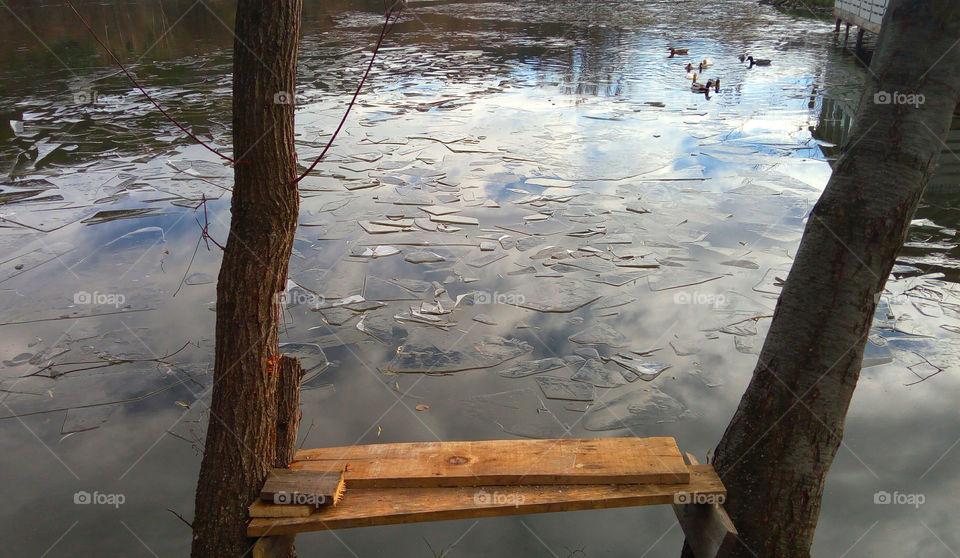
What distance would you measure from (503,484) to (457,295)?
3.44 meters

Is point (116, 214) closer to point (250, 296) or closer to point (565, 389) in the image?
point (565, 389)

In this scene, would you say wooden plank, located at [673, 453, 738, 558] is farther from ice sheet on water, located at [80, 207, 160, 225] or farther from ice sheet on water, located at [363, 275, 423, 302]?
Result: ice sheet on water, located at [80, 207, 160, 225]

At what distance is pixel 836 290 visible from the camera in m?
3.21

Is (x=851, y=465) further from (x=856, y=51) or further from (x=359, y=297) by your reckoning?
(x=856, y=51)

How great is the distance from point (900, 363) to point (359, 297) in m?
4.66

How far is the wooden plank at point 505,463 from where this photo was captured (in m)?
3.39

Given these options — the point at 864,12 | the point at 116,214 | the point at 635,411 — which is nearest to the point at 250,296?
the point at 635,411

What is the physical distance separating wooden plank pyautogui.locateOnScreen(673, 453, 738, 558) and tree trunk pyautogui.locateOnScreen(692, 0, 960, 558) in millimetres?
147

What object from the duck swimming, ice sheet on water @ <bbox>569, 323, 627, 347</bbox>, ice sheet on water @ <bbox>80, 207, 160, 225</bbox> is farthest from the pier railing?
ice sheet on water @ <bbox>80, 207, 160, 225</bbox>

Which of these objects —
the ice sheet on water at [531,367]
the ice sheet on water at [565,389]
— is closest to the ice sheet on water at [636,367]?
the ice sheet on water at [565,389]

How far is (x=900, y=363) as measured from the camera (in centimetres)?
557

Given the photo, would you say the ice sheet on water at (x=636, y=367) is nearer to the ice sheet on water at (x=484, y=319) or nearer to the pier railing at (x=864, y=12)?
the ice sheet on water at (x=484, y=319)

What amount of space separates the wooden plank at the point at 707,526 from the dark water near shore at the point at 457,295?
2.29ft

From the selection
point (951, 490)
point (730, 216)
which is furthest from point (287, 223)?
point (730, 216)
